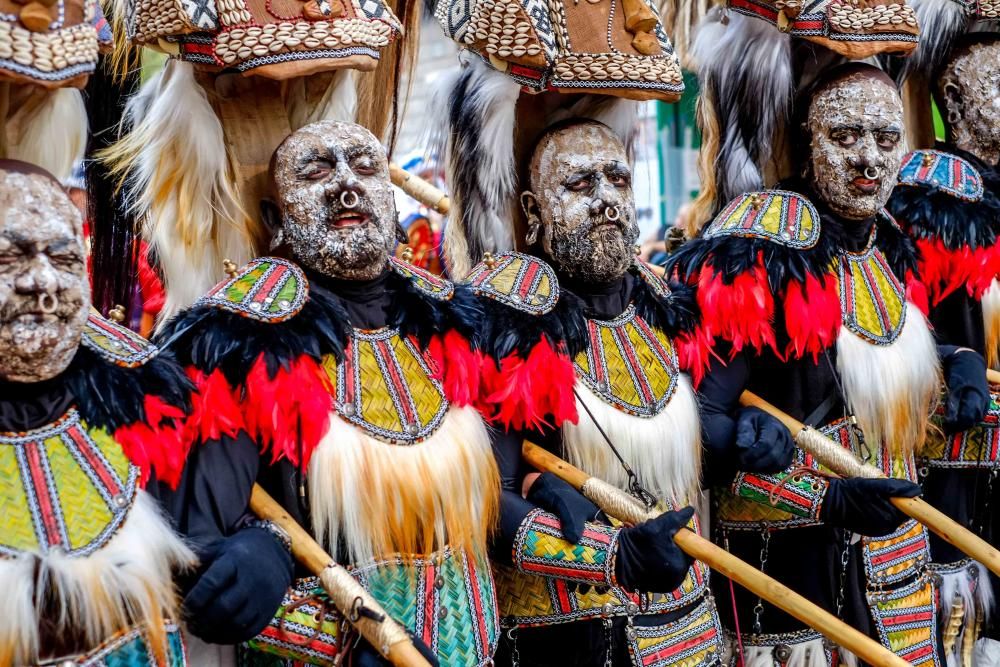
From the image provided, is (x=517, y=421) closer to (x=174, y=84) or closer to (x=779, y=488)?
(x=779, y=488)

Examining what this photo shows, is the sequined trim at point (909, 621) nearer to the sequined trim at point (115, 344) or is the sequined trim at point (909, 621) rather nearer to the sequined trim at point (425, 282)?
the sequined trim at point (425, 282)

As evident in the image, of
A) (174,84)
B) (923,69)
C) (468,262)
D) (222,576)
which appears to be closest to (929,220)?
(923,69)

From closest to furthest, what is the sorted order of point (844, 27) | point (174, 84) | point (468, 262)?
point (174, 84) < point (468, 262) < point (844, 27)

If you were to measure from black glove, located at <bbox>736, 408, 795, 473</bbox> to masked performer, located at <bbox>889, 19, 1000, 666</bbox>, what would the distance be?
896 millimetres

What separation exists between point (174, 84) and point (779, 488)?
1.94 m

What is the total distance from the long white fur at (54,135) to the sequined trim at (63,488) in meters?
0.51

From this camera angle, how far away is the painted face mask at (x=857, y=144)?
410 cm

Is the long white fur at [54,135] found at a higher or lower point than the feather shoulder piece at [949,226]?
higher

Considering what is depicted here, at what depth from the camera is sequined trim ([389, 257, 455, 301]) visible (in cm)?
328

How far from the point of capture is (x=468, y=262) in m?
3.80

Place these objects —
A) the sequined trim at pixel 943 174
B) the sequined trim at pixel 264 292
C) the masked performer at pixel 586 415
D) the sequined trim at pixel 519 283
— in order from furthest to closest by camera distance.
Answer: the sequined trim at pixel 943 174 → the sequined trim at pixel 519 283 → the masked performer at pixel 586 415 → the sequined trim at pixel 264 292

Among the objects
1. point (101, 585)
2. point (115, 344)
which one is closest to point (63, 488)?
point (101, 585)

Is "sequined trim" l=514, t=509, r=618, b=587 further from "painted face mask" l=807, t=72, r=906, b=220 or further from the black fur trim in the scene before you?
"painted face mask" l=807, t=72, r=906, b=220

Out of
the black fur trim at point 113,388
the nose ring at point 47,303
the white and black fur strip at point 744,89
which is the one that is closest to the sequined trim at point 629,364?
the white and black fur strip at point 744,89
